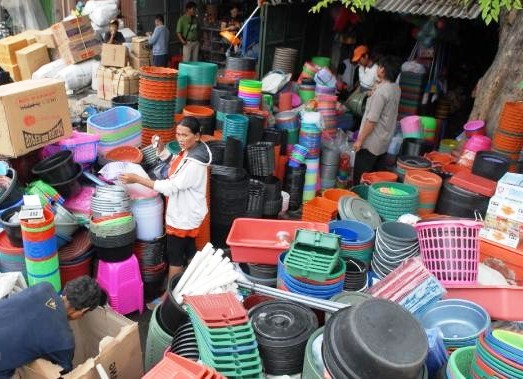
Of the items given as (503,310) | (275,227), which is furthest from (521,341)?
(275,227)

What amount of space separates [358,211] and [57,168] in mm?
2925

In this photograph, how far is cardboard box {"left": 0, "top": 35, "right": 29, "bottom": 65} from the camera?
33.3 feet

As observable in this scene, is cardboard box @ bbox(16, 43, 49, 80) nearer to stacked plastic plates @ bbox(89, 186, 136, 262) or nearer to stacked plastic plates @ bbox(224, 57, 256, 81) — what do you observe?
stacked plastic plates @ bbox(224, 57, 256, 81)

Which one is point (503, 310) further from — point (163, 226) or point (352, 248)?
point (163, 226)

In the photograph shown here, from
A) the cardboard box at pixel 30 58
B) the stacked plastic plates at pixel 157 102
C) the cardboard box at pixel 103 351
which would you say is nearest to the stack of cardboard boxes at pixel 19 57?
the cardboard box at pixel 30 58

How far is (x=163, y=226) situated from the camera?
4762mm

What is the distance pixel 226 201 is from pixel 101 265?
1.48 m

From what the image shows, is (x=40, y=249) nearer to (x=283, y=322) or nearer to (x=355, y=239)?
(x=283, y=322)

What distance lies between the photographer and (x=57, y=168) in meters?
4.41

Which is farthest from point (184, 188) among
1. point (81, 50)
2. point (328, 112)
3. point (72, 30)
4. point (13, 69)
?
point (13, 69)

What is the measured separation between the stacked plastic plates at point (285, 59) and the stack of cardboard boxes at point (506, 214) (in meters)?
5.57

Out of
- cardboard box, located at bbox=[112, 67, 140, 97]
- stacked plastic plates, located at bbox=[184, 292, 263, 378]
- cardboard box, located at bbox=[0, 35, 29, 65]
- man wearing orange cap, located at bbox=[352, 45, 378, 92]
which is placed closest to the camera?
stacked plastic plates, located at bbox=[184, 292, 263, 378]

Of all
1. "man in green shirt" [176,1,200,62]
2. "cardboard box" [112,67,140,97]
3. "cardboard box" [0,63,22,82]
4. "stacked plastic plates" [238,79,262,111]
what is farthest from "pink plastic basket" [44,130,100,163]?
"man in green shirt" [176,1,200,62]

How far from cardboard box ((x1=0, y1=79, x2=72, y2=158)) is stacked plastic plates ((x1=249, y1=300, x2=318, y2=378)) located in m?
2.79
